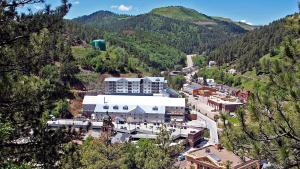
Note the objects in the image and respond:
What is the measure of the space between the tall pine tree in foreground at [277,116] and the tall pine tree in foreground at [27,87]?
3.40 m

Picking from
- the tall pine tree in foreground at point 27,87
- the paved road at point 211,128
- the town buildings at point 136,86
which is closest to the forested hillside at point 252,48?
the town buildings at point 136,86

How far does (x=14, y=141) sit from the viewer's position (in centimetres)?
800

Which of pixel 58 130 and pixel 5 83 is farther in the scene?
pixel 58 130

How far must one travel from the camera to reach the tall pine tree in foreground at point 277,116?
7.16m

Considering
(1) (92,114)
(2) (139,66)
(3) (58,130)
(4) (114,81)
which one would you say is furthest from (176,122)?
(3) (58,130)

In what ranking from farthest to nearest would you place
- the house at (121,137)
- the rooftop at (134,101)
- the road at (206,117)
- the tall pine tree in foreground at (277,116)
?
the rooftop at (134,101) → the road at (206,117) → the house at (121,137) → the tall pine tree in foreground at (277,116)

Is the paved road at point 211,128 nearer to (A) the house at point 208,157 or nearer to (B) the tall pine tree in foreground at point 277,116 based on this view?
(A) the house at point 208,157

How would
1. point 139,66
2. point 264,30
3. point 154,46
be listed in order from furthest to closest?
point 154,46
point 264,30
point 139,66

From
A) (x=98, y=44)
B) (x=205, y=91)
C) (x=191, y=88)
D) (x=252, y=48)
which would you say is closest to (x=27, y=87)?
(x=205, y=91)

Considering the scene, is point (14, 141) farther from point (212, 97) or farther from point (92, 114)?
point (212, 97)

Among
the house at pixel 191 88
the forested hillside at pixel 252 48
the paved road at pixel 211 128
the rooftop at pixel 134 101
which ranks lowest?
the paved road at pixel 211 128

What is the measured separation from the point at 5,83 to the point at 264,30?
102718 mm

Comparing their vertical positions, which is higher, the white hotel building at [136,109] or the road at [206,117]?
the white hotel building at [136,109]

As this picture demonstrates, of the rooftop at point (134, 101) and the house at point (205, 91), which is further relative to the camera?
the house at point (205, 91)
